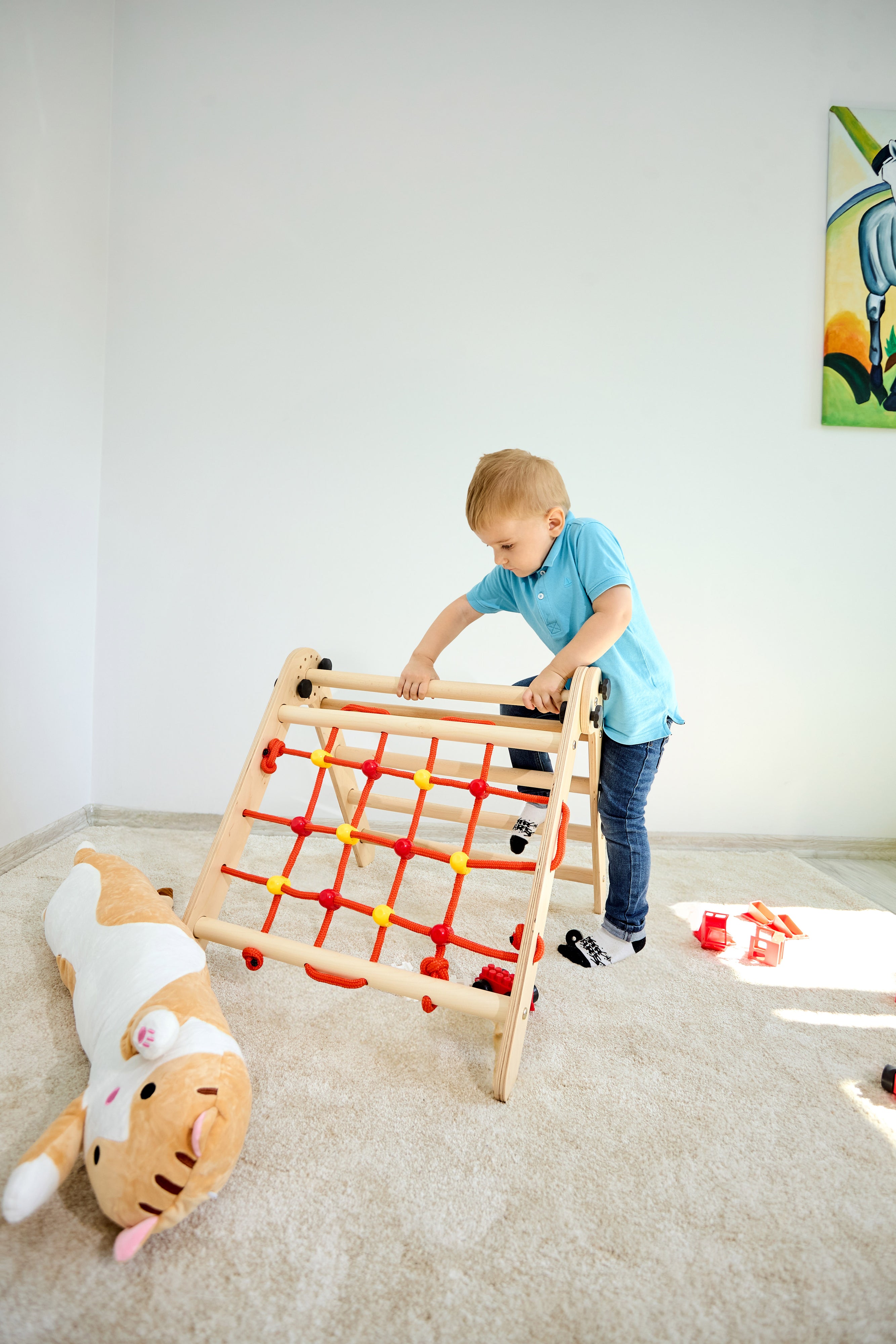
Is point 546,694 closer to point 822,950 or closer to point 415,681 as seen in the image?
point 415,681

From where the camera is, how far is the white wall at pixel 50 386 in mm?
1648

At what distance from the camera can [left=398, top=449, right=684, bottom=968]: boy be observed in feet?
4.16

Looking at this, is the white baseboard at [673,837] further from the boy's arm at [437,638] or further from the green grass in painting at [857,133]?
the green grass in painting at [857,133]

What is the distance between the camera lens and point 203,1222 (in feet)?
2.48

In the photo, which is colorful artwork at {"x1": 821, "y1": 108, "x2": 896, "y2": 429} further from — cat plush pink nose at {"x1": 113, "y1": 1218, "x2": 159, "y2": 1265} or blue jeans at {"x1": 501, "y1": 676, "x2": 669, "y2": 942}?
cat plush pink nose at {"x1": 113, "y1": 1218, "x2": 159, "y2": 1265}

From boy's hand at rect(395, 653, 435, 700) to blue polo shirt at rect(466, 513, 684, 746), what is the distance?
0.20 metres

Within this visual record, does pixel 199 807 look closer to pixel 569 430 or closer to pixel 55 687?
pixel 55 687

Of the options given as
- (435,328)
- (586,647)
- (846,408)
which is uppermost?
(435,328)

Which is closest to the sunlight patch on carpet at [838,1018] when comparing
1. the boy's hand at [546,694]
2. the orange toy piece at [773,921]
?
the orange toy piece at [773,921]

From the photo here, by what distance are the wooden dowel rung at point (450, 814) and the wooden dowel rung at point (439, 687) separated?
0.22 metres

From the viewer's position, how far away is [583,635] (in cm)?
126

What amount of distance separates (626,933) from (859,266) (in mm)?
2008

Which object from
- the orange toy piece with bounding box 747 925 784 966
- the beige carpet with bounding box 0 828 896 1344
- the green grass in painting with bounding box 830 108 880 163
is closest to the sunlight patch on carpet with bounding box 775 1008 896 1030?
the beige carpet with bounding box 0 828 896 1344

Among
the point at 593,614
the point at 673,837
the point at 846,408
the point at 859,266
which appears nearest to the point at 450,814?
the point at 593,614
